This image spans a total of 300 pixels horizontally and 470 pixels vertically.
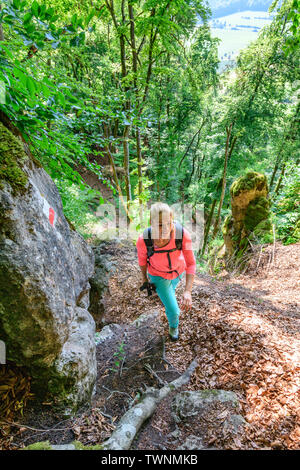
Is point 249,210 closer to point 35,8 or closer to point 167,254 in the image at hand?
point 167,254

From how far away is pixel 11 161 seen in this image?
7.22ft

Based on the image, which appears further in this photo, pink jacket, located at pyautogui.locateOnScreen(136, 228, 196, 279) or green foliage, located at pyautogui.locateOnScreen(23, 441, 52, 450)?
pink jacket, located at pyautogui.locateOnScreen(136, 228, 196, 279)

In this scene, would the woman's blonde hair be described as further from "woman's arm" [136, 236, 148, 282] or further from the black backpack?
"woman's arm" [136, 236, 148, 282]

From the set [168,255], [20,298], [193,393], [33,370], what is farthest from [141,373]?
[20,298]

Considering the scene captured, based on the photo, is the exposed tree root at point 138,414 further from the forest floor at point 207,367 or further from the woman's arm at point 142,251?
the woman's arm at point 142,251

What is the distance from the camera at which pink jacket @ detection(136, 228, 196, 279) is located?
10.2 feet

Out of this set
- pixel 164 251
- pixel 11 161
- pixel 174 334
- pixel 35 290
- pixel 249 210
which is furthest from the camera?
pixel 249 210

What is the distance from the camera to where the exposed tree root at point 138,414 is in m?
2.00

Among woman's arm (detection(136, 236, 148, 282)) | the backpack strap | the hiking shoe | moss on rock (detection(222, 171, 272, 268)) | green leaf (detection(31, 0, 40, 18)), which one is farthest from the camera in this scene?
moss on rock (detection(222, 171, 272, 268))

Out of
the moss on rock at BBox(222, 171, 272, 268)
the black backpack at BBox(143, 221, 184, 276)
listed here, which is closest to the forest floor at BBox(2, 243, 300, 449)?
the black backpack at BBox(143, 221, 184, 276)

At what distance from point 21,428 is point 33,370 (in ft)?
1.47

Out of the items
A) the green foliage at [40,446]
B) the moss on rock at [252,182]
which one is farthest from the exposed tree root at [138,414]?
the moss on rock at [252,182]

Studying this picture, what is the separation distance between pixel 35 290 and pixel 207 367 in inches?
94.3

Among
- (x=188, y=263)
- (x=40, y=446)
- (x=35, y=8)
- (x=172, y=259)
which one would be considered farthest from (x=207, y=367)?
(x=35, y=8)
